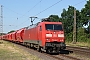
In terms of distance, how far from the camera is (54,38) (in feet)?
72.9

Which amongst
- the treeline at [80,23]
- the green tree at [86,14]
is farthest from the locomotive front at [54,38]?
the green tree at [86,14]

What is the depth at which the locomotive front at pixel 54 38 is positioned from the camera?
2206 cm

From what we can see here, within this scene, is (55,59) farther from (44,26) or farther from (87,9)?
(87,9)

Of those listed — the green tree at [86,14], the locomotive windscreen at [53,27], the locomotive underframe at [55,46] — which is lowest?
the locomotive underframe at [55,46]

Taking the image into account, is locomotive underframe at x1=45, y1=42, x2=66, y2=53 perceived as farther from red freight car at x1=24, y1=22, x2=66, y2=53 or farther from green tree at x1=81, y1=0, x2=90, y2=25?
green tree at x1=81, y1=0, x2=90, y2=25

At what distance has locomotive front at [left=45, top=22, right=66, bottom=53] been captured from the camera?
22062mm

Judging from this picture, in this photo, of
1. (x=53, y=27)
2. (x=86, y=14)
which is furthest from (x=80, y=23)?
(x=53, y=27)

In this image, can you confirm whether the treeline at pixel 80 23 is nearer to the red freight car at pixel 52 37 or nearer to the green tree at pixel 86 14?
the green tree at pixel 86 14

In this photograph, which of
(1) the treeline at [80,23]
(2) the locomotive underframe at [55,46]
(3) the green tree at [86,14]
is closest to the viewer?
(2) the locomotive underframe at [55,46]

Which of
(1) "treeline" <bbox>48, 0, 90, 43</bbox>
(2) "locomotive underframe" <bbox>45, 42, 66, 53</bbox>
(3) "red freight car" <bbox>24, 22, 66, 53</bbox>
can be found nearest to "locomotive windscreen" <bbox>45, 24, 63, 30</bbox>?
(3) "red freight car" <bbox>24, 22, 66, 53</bbox>

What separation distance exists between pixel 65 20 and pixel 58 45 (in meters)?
69.6

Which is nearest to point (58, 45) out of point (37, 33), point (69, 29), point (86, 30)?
point (37, 33)

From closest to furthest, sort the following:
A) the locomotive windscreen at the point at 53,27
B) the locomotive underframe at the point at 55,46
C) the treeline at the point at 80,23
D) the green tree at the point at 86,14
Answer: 1. the locomotive underframe at the point at 55,46
2. the locomotive windscreen at the point at 53,27
3. the treeline at the point at 80,23
4. the green tree at the point at 86,14

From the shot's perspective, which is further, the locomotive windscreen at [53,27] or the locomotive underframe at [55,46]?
the locomotive windscreen at [53,27]
